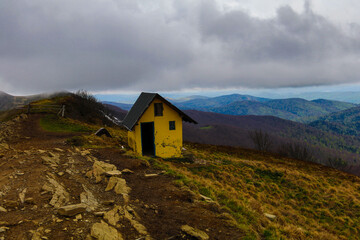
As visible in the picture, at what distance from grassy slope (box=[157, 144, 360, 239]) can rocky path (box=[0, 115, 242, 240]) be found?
1.49 metres

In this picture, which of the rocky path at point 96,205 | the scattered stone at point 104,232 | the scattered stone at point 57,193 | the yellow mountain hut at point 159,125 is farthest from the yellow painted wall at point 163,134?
the scattered stone at point 104,232

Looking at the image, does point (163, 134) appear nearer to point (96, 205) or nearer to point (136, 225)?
point (96, 205)

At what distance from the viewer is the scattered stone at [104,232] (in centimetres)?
580

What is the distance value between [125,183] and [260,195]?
11.1m

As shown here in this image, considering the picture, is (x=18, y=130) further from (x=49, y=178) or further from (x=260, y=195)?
(x=260, y=195)

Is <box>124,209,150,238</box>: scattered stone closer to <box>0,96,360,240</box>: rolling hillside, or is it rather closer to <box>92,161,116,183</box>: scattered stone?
<box>0,96,360,240</box>: rolling hillside

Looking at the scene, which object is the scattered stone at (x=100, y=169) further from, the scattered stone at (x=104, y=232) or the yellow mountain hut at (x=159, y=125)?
the yellow mountain hut at (x=159, y=125)

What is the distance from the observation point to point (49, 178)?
9242 millimetres

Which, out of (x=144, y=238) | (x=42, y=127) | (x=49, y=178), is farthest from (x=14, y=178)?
(x=42, y=127)

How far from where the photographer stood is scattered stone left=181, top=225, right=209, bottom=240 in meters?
6.39

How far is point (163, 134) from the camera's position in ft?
74.5

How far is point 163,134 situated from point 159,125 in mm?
1121

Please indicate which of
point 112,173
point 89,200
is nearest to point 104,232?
point 89,200

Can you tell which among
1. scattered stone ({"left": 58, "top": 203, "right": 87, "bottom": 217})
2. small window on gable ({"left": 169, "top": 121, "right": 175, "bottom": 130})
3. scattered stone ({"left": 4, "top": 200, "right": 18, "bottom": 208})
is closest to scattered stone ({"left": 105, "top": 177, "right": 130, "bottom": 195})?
scattered stone ({"left": 58, "top": 203, "right": 87, "bottom": 217})
